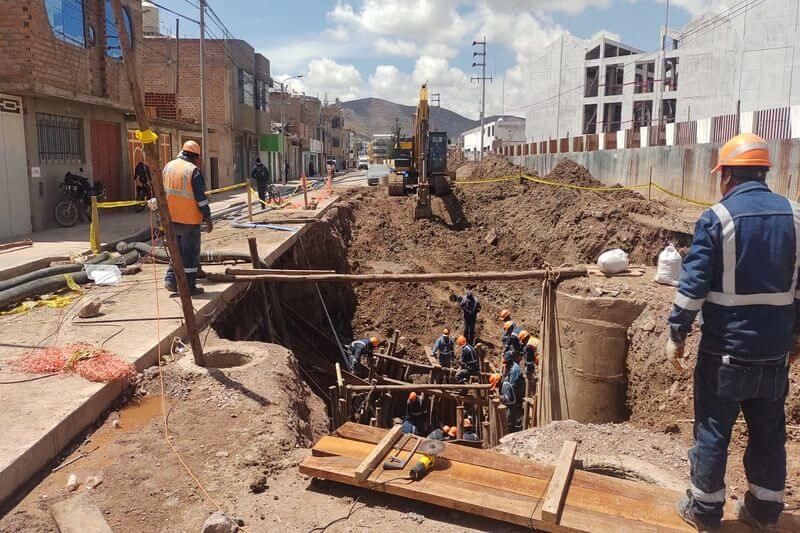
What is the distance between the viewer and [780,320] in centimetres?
300

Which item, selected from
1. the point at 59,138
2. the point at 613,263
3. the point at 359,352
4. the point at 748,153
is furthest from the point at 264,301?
the point at 59,138

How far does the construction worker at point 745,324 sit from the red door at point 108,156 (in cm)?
1825

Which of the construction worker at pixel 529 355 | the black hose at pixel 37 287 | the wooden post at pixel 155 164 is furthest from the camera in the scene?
the construction worker at pixel 529 355

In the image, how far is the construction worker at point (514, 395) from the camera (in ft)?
26.8

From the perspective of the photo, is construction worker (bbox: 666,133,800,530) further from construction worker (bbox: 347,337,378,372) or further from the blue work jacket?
construction worker (bbox: 347,337,378,372)

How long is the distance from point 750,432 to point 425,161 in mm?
19803

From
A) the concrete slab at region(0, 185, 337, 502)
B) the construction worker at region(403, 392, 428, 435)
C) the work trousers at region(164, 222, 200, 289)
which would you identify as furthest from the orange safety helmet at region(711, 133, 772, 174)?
the construction worker at region(403, 392, 428, 435)

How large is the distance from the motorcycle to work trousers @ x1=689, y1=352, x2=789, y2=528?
51.6 ft

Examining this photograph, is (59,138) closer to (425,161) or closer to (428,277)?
(425,161)

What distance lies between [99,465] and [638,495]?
11.5 ft

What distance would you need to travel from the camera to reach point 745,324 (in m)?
2.99

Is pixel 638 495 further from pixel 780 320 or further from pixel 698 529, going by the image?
pixel 780 320

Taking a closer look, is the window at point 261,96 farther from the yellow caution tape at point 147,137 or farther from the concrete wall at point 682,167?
the yellow caution tape at point 147,137

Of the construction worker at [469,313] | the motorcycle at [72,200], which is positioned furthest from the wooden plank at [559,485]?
the motorcycle at [72,200]
